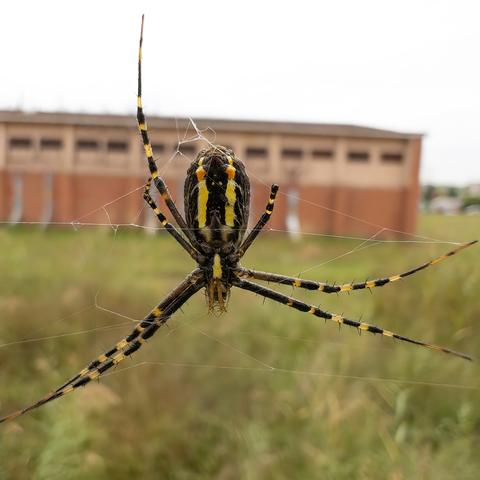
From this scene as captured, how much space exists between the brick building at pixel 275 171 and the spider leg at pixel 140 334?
21.2 meters

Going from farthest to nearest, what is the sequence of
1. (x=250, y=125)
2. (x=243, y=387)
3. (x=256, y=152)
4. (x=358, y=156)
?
1. (x=358, y=156)
2. (x=256, y=152)
3. (x=250, y=125)
4. (x=243, y=387)

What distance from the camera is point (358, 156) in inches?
Answer: 1033

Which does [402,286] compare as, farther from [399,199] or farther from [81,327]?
[399,199]

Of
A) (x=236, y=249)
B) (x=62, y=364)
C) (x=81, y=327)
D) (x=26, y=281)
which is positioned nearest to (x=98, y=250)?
(x=26, y=281)

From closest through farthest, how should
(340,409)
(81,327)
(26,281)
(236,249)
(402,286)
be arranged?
1. (236,249)
2. (340,409)
3. (81,327)
4. (402,286)
5. (26,281)

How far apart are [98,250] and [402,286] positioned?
4.17 meters

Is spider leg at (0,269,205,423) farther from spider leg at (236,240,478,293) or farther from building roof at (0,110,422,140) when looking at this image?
building roof at (0,110,422,140)

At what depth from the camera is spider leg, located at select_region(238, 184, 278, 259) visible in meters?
2.04

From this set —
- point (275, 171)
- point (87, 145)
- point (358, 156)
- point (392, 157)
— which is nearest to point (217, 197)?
point (275, 171)

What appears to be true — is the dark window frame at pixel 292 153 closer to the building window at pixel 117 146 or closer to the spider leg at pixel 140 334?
the building window at pixel 117 146

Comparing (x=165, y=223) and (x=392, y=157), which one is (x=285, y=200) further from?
(x=165, y=223)

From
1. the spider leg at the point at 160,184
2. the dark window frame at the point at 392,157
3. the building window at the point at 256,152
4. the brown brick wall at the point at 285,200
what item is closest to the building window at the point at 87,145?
the brown brick wall at the point at 285,200

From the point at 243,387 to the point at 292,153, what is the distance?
2238 centimetres

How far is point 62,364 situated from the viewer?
5.02 meters
